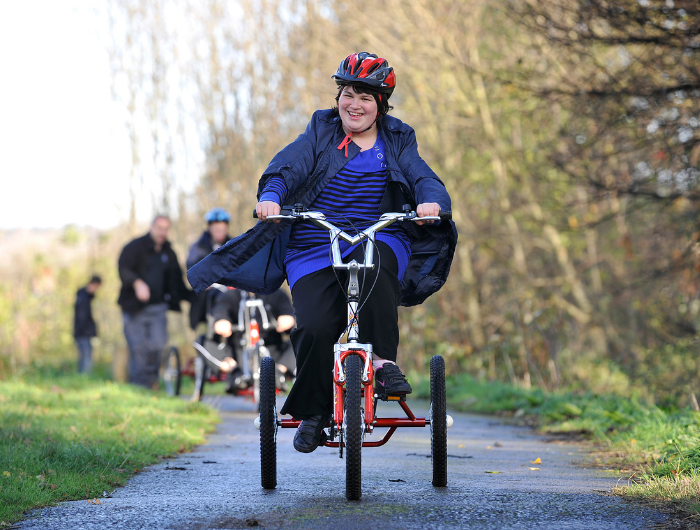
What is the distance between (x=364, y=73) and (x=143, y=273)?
765 centimetres

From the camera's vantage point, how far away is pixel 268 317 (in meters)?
9.52

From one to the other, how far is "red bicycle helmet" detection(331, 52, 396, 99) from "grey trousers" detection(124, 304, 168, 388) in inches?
301

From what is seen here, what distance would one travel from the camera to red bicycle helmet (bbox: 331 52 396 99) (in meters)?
4.46

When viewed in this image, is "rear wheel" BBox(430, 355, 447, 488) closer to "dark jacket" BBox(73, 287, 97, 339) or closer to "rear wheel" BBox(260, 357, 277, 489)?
"rear wheel" BBox(260, 357, 277, 489)

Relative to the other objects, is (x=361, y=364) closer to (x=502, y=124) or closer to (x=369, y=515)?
(x=369, y=515)

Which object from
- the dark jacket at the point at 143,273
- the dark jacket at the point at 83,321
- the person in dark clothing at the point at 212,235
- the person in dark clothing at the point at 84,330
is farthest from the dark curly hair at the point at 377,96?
the dark jacket at the point at 83,321

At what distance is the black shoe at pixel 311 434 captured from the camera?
427 cm

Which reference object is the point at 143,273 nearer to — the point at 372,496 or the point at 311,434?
the point at 311,434

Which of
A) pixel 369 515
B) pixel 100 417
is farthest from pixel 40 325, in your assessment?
pixel 369 515

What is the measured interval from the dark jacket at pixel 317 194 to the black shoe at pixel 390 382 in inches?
22.9

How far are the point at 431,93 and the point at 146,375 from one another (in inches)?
331

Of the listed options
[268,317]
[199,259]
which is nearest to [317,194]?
[268,317]

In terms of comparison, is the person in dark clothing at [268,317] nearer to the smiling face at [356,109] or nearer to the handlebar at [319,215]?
the smiling face at [356,109]

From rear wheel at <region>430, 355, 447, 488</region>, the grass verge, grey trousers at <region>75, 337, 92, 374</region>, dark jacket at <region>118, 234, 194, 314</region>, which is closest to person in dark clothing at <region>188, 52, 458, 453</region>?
rear wheel at <region>430, 355, 447, 488</region>
